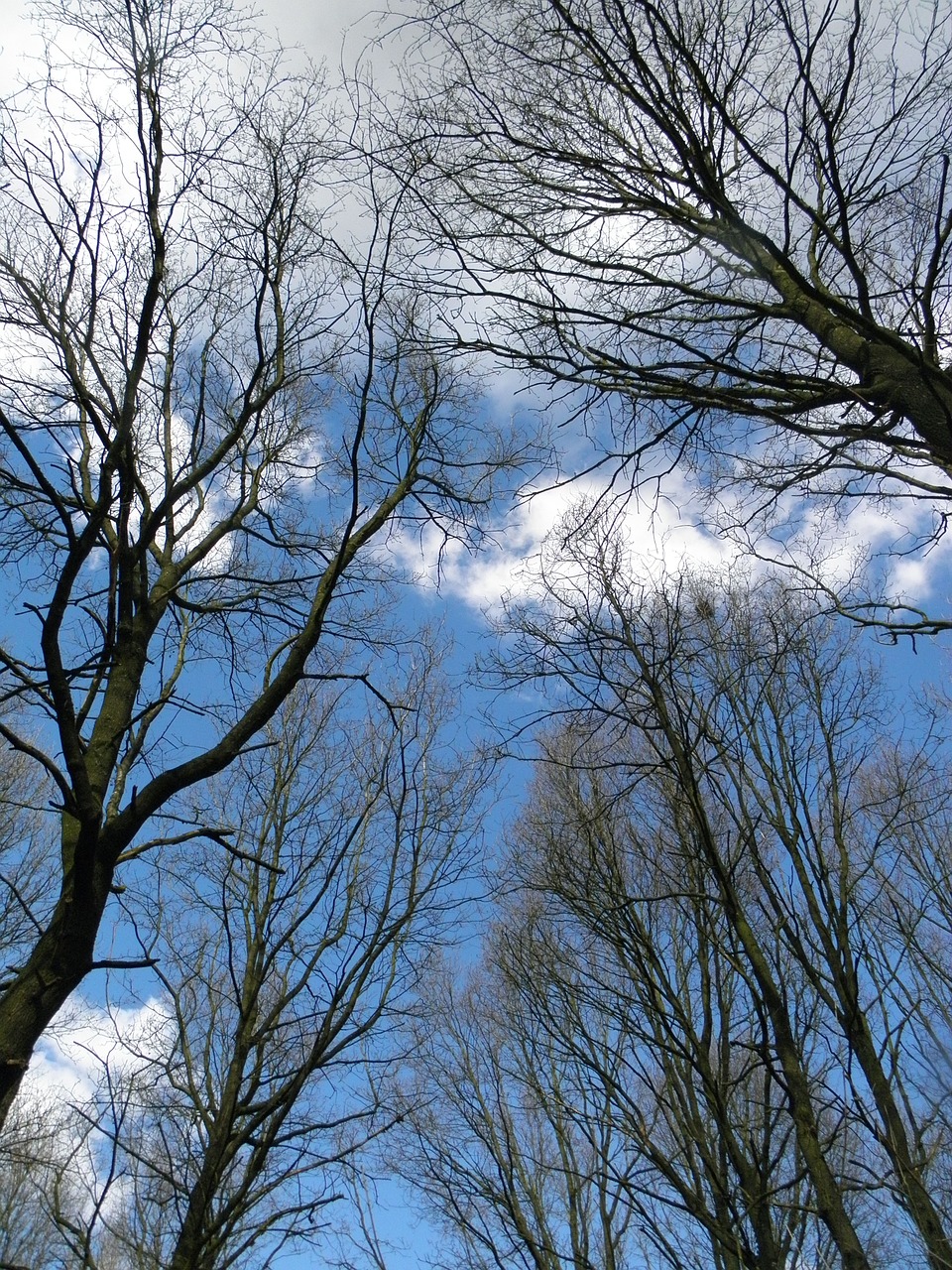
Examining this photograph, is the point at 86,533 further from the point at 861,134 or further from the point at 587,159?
the point at 861,134

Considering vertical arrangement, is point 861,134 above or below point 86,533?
above

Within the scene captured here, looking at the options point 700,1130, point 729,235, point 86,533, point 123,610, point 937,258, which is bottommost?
point 700,1130

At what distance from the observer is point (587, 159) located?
3715 millimetres

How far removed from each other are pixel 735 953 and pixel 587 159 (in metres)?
3.30

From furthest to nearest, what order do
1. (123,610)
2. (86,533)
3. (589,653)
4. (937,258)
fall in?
(589,653) → (123,610) → (937,258) → (86,533)

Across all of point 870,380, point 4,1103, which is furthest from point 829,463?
point 4,1103

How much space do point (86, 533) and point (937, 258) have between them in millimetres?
2312

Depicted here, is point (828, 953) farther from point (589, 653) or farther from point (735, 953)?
point (589, 653)

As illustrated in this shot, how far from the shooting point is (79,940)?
2404 mm

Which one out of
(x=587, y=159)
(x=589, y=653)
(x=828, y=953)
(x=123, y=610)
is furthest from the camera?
(x=828, y=953)

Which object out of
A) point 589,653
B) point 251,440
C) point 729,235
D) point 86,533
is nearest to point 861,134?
point 729,235

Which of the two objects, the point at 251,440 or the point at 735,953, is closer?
the point at 735,953

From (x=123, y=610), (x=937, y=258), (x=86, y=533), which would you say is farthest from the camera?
(x=123, y=610)

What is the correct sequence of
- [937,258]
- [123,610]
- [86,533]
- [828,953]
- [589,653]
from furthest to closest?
[828,953] → [589,653] → [123,610] → [937,258] → [86,533]
